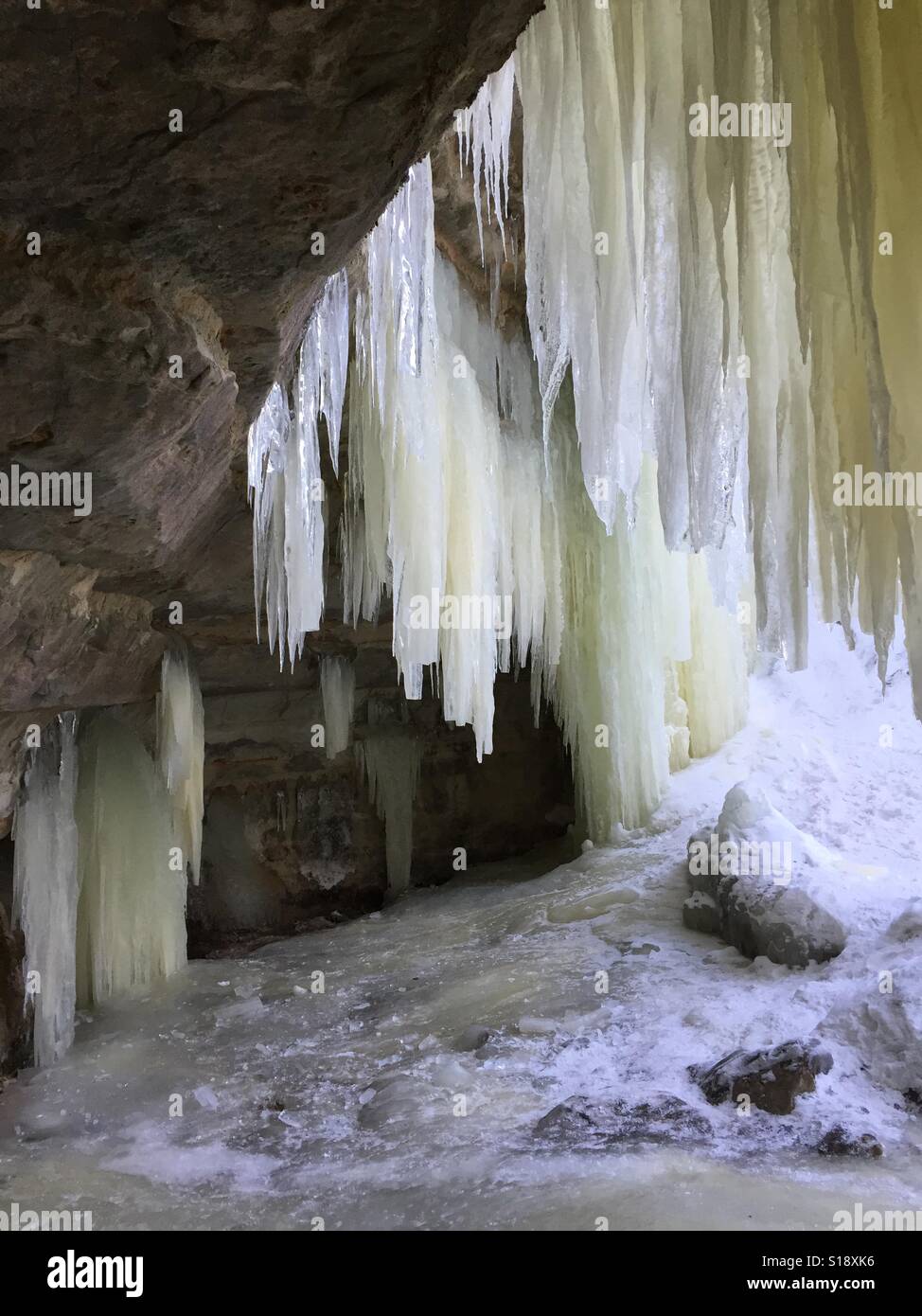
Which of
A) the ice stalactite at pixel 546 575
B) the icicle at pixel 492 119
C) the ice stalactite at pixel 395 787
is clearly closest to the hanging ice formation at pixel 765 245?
the icicle at pixel 492 119

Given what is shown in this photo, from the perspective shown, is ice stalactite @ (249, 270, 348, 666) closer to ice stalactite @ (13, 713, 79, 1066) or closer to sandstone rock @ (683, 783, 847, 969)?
ice stalactite @ (13, 713, 79, 1066)

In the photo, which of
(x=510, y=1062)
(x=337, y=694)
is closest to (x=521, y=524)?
(x=337, y=694)

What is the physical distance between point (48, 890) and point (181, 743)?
1343 millimetres

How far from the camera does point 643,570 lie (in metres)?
7.75

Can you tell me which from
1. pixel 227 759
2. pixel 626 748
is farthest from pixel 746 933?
pixel 227 759

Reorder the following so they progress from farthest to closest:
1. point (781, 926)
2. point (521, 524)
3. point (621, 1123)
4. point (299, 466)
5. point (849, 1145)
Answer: point (521, 524)
point (781, 926)
point (299, 466)
point (621, 1123)
point (849, 1145)

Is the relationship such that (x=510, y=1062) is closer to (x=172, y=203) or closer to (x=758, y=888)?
(x=758, y=888)

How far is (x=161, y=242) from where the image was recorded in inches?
102

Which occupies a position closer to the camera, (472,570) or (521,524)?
(472,570)

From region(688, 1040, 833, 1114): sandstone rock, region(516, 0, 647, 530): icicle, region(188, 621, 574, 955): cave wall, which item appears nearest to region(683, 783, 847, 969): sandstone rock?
region(688, 1040, 833, 1114): sandstone rock

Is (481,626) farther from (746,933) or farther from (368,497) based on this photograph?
(746,933)

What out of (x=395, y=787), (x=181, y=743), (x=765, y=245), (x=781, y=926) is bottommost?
(x=781, y=926)
